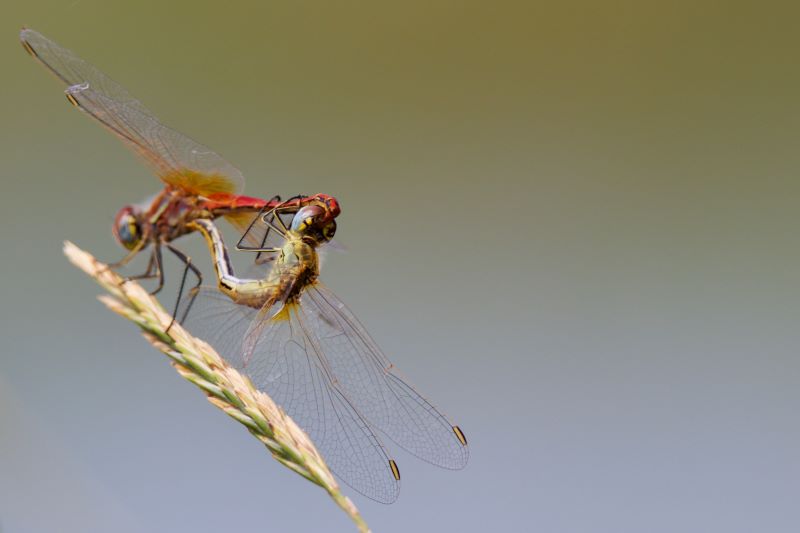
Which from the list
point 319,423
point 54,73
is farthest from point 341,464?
point 54,73

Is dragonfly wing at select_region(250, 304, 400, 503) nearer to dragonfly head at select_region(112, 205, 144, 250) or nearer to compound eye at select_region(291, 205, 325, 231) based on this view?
compound eye at select_region(291, 205, 325, 231)

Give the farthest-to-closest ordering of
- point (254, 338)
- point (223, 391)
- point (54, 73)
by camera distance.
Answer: point (254, 338) → point (54, 73) → point (223, 391)

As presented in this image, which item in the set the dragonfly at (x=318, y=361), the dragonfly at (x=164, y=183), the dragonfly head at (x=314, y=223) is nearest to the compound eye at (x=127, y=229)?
the dragonfly at (x=164, y=183)

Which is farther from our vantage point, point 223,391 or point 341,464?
point 341,464

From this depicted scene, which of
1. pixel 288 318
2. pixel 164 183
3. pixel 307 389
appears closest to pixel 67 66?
pixel 164 183

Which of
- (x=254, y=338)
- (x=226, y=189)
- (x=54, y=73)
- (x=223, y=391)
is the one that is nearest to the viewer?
(x=223, y=391)

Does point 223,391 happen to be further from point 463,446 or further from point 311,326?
point 463,446

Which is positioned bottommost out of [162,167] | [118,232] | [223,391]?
[223,391]
